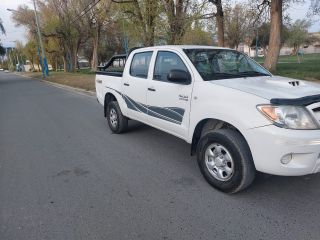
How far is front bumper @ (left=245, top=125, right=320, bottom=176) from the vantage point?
9.62ft

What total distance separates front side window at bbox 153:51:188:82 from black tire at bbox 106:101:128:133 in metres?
1.64

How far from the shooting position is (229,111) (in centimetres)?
336

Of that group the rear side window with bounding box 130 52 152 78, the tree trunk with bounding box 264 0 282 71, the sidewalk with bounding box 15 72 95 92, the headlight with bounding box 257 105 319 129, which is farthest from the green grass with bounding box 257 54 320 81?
the headlight with bounding box 257 105 319 129

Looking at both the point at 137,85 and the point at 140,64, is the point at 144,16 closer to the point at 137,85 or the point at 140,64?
the point at 140,64

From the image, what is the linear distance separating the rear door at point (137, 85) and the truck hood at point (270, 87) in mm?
1649

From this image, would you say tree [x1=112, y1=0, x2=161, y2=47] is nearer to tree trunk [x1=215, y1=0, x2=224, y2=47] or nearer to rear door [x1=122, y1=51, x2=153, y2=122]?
tree trunk [x1=215, y1=0, x2=224, y2=47]

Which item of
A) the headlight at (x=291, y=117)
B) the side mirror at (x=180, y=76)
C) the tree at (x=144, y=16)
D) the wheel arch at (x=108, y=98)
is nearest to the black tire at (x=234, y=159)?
the headlight at (x=291, y=117)

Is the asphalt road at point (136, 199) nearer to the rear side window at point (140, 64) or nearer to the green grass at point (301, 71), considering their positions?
the rear side window at point (140, 64)

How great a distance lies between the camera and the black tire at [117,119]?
6185 mm

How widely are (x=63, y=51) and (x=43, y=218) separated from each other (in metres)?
46.8

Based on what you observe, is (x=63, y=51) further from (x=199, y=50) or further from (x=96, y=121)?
(x=199, y=50)

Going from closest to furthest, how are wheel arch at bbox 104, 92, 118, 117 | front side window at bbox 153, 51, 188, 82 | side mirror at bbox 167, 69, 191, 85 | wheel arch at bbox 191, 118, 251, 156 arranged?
wheel arch at bbox 191, 118, 251, 156 < side mirror at bbox 167, 69, 191, 85 < front side window at bbox 153, 51, 188, 82 < wheel arch at bbox 104, 92, 118, 117

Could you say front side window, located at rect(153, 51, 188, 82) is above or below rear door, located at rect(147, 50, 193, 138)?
above

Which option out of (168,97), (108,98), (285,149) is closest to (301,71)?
(108,98)
